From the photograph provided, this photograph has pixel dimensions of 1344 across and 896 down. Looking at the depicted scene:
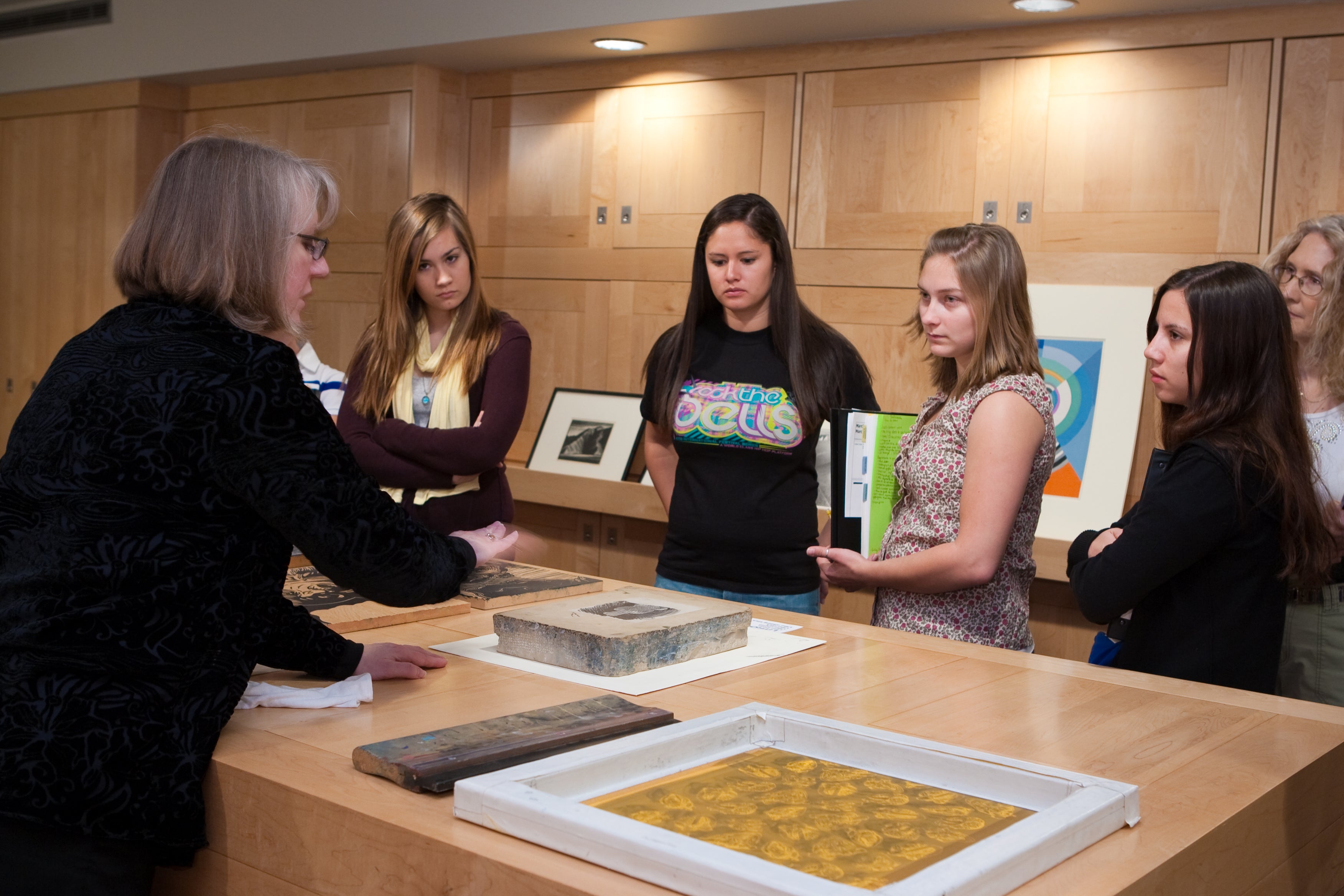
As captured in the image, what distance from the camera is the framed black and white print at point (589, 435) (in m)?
4.29

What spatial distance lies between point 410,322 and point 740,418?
84 cm

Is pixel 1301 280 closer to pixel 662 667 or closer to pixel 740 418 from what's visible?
pixel 740 418

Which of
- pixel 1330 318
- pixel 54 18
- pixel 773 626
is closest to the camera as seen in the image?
pixel 773 626

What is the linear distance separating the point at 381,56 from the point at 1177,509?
12.2ft

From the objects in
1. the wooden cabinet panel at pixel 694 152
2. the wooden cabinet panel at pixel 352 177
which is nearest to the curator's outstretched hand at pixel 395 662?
the wooden cabinet panel at pixel 694 152

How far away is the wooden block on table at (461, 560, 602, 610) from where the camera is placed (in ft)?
6.66

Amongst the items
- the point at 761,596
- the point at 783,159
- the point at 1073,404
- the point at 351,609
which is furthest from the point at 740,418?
the point at 783,159

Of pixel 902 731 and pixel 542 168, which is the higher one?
pixel 542 168

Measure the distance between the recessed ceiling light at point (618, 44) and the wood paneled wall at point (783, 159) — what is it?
154 millimetres

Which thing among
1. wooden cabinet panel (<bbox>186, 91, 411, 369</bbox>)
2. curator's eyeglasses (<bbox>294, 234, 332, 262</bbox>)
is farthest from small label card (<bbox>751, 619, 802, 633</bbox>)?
wooden cabinet panel (<bbox>186, 91, 411, 369</bbox>)

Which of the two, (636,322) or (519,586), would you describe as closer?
(519,586)

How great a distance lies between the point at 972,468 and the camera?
2.01 metres

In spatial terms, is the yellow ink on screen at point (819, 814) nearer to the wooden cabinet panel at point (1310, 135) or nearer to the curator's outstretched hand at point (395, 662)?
the curator's outstretched hand at point (395, 662)

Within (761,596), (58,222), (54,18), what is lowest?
(761,596)
